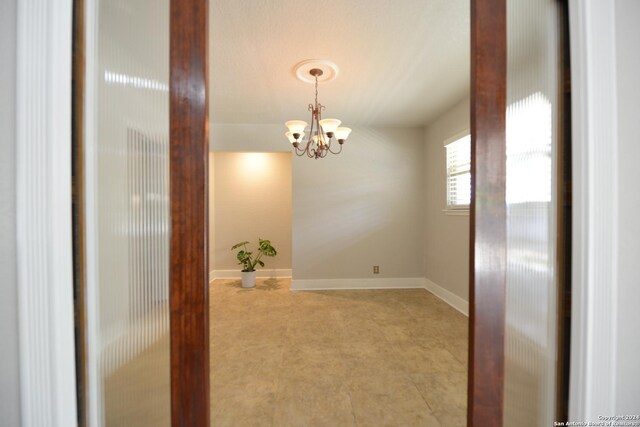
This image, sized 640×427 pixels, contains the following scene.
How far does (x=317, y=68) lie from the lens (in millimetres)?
2424

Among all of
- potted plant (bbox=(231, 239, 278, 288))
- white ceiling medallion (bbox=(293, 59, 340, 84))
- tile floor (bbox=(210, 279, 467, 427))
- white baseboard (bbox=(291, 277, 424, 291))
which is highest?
white ceiling medallion (bbox=(293, 59, 340, 84))

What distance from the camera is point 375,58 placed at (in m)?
2.29

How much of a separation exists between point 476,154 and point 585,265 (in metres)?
0.47

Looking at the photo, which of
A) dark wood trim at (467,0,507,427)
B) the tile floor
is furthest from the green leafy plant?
dark wood trim at (467,0,507,427)

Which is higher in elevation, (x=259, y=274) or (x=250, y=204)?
(x=250, y=204)

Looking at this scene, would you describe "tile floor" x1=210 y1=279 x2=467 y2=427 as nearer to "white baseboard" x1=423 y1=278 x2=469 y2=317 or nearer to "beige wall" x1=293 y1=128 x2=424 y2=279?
"white baseboard" x1=423 y1=278 x2=469 y2=317

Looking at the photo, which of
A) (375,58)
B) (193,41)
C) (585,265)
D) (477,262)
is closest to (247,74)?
(375,58)

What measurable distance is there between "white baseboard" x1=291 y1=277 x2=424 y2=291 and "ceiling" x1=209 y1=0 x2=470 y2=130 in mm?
2544

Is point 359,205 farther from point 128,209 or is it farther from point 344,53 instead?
point 128,209

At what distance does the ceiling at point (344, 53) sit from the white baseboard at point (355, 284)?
→ 8.35 ft

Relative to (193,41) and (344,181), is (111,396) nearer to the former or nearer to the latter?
(193,41)

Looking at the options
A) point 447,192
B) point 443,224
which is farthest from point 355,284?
point 447,192

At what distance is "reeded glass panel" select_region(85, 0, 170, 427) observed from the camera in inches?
32.0

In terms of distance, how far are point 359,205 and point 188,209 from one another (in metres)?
3.54
